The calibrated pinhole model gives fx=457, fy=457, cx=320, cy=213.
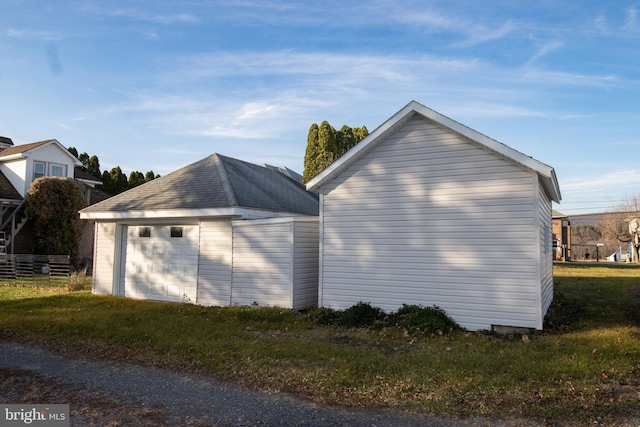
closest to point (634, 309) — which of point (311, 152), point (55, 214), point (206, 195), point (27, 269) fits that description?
point (206, 195)

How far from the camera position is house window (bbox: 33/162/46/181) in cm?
2664

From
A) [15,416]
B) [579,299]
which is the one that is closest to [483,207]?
[579,299]

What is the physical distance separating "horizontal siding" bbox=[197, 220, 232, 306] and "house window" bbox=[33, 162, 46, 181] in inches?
724

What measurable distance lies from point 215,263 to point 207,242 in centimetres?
70

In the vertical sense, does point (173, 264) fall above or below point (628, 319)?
above

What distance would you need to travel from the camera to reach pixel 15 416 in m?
5.27

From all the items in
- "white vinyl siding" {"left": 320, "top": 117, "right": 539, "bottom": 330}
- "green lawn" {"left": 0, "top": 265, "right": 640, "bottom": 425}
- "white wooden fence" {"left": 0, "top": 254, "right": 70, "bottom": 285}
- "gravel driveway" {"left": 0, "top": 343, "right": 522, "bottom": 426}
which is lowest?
"gravel driveway" {"left": 0, "top": 343, "right": 522, "bottom": 426}

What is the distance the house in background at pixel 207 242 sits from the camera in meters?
12.8

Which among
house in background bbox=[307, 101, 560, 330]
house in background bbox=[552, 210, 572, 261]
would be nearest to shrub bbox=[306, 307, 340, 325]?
house in background bbox=[307, 101, 560, 330]

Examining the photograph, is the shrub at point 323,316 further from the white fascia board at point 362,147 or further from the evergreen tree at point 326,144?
the evergreen tree at point 326,144

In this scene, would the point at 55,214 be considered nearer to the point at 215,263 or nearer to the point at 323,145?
the point at 215,263

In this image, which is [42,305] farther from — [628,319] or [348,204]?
[628,319]

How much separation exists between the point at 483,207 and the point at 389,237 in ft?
7.70

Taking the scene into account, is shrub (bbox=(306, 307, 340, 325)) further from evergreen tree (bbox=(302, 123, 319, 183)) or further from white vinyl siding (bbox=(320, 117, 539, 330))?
evergreen tree (bbox=(302, 123, 319, 183))
